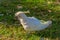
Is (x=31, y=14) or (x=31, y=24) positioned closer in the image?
(x=31, y=24)

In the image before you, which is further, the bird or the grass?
the grass

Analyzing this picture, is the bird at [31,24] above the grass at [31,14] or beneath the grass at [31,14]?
above

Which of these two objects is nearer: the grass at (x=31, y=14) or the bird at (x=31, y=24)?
the bird at (x=31, y=24)

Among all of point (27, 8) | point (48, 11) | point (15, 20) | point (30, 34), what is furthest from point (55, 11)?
point (30, 34)

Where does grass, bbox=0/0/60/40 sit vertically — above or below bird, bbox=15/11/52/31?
below

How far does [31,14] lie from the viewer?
622cm

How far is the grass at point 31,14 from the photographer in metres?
5.11

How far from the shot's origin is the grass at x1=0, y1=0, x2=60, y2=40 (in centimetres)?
511

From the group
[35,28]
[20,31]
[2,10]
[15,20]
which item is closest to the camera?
[35,28]

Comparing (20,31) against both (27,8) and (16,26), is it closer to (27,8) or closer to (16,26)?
(16,26)

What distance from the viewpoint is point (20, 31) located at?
531 centimetres

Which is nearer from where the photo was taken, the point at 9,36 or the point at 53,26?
the point at 9,36

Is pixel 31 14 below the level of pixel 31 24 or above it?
below

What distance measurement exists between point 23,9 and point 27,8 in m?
0.14
